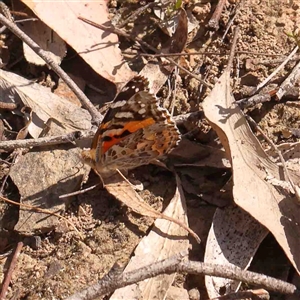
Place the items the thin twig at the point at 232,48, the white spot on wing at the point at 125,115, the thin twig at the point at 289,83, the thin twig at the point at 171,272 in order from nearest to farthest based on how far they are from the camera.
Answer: the thin twig at the point at 171,272, the white spot on wing at the point at 125,115, the thin twig at the point at 289,83, the thin twig at the point at 232,48

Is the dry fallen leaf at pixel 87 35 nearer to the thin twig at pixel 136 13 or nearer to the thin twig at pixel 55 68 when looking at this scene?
the thin twig at pixel 136 13

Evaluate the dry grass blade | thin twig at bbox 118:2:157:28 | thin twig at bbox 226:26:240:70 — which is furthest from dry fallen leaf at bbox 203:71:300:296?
thin twig at bbox 118:2:157:28

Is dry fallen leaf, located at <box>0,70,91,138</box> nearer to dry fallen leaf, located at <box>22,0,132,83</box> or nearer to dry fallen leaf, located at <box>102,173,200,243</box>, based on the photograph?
dry fallen leaf, located at <box>22,0,132,83</box>

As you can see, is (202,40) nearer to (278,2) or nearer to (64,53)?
(278,2)

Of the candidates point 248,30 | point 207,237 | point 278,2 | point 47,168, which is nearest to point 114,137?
point 47,168

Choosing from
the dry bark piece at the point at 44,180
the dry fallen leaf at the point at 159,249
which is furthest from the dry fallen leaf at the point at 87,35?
the dry fallen leaf at the point at 159,249

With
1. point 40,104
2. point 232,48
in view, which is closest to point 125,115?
point 40,104
